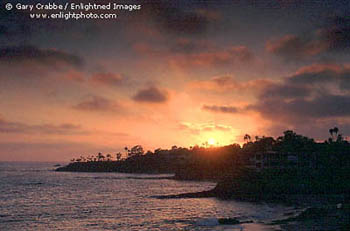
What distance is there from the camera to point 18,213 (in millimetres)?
57000

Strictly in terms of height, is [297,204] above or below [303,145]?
below

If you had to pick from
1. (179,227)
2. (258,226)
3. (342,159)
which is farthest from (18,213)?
(342,159)

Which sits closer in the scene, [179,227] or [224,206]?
[179,227]

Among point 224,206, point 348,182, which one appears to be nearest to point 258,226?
point 224,206

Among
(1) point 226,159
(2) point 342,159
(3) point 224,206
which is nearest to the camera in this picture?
(3) point 224,206

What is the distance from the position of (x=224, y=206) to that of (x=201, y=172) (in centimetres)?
10570

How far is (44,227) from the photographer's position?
4353 centimetres

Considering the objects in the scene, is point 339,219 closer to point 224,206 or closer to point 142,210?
point 224,206

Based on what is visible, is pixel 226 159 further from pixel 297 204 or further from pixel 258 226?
pixel 258 226

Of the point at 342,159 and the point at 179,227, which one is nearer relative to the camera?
the point at 179,227

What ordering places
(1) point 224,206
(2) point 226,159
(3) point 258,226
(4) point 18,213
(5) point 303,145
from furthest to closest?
(2) point 226,159
(5) point 303,145
(1) point 224,206
(4) point 18,213
(3) point 258,226

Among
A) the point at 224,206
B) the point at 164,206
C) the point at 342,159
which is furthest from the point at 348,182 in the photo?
the point at 164,206

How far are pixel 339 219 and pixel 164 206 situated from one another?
29.0 m

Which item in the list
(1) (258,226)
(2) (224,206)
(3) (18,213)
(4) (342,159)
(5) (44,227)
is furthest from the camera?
(4) (342,159)
